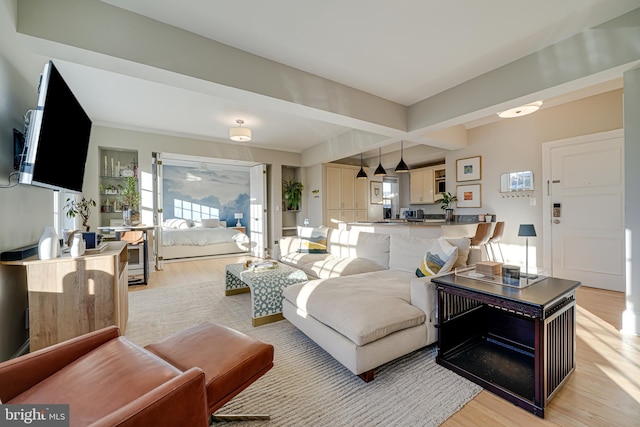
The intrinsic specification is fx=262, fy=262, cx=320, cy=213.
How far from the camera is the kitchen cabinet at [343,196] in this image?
261 inches

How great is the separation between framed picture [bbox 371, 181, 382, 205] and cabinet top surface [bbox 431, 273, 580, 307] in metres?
5.68

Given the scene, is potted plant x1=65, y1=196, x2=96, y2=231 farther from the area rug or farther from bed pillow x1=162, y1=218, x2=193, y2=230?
bed pillow x1=162, y1=218, x2=193, y2=230

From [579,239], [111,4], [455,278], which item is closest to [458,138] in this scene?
[579,239]

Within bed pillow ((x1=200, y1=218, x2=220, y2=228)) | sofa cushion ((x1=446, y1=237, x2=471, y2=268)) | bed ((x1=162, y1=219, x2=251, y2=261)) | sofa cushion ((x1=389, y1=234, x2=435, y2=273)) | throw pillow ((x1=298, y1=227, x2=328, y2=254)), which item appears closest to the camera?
sofa cushion ((x1=446, y1=237, x2=471, y2=268))

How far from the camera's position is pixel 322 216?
21.3 ft

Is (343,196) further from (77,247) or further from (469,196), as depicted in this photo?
(77,247)

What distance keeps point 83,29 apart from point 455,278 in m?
3.39

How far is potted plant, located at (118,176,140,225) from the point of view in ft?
15.5

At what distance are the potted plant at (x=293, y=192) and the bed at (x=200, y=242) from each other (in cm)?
164

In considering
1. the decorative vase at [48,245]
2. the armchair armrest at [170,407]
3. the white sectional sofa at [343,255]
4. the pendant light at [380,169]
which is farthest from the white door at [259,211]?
the armchair armrest at [170,407]

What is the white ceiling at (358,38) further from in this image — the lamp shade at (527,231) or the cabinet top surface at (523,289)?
the cabinet top surface at (523,289)

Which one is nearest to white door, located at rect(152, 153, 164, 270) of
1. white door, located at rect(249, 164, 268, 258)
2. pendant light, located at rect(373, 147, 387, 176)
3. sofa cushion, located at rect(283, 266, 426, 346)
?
white door, located at rect(249, 164, 268, 258)

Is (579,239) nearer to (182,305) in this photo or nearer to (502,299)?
(502,299)

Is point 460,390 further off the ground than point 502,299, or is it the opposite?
point 502,299
